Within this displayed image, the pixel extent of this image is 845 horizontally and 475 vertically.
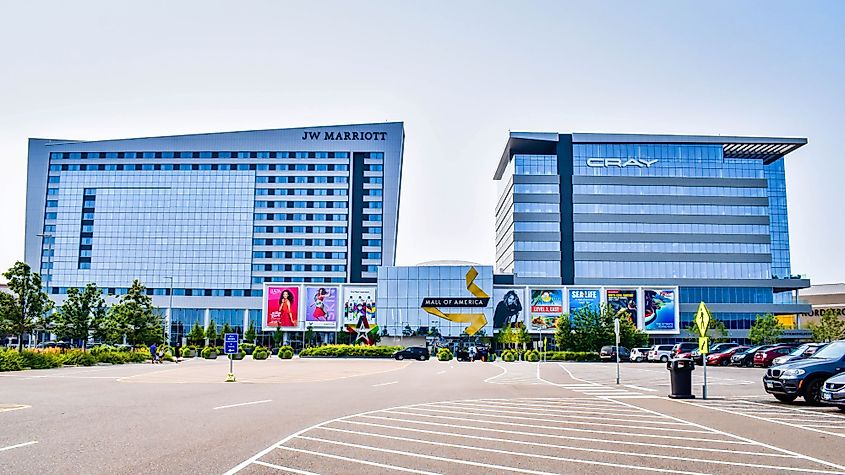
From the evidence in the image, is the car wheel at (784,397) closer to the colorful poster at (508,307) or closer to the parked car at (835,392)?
the parked car at (835,392)

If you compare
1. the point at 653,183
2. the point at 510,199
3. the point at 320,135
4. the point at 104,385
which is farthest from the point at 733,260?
the point at 104,385

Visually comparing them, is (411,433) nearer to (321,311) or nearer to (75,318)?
(75,318)

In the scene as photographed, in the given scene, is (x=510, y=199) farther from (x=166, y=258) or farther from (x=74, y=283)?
(x=74, y=283)

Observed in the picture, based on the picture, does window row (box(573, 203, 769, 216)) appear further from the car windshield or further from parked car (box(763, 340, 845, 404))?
parked car (box(763, 340, 845, 404))

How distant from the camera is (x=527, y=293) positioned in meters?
88.4

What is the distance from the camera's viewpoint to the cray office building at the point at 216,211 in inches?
4643

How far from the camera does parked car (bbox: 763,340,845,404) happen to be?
1886cm

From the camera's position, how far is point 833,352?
19922 millimetres

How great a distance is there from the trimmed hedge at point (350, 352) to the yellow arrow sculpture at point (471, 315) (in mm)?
22739

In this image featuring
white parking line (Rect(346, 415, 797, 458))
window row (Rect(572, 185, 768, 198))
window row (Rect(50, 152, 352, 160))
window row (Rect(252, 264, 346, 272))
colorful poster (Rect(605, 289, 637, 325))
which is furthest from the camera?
window row (Rect(50, 152, 352, 160))

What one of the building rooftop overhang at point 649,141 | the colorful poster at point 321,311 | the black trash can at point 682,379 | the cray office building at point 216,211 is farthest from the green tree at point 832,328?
the cray office building at point 216,211

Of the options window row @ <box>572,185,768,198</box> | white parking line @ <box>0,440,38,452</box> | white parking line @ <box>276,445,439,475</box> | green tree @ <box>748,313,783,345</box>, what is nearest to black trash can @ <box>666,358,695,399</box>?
white parking line @ <box>276,445,439,475</box>

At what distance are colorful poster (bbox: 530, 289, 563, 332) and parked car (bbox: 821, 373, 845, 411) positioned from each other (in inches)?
2779

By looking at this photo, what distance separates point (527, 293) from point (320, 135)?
49357 mm
